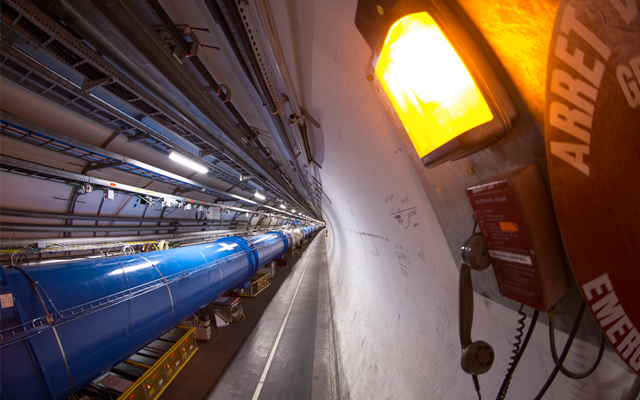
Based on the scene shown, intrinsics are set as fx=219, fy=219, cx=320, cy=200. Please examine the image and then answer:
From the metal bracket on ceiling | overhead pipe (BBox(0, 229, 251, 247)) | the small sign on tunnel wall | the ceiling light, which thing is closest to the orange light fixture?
the ceiling light

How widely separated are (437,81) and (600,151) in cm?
53

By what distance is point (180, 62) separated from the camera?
215 cm

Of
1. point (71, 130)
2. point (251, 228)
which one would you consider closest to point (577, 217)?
point (71, 130)

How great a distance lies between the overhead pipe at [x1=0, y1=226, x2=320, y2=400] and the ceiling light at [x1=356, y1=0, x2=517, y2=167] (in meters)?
3.21

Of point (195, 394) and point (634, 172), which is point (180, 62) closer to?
point (634, 172)

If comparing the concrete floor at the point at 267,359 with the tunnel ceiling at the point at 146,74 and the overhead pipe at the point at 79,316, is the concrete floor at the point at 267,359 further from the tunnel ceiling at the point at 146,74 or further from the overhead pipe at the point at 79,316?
the tunnel ceiling at the point at 146,74

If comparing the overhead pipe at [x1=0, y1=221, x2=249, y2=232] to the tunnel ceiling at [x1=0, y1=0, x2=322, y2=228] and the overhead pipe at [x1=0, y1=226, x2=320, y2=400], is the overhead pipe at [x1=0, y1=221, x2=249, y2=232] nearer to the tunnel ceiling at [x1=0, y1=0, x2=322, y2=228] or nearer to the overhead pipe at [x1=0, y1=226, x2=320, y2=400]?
the tunnel ceiling at [x1=0, y1=0, x2=322, y2=228]

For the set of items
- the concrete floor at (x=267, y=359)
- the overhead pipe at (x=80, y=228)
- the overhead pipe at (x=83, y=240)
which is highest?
A: the overhead pipe at (x=80, y=228)

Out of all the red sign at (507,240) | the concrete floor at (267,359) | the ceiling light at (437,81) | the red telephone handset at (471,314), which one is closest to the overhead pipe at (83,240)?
the concrete floor at (267,359)

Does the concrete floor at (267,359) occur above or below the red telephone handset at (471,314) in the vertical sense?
below

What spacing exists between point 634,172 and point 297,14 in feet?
6.44

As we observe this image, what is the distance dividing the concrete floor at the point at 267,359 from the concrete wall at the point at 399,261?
6.65ft

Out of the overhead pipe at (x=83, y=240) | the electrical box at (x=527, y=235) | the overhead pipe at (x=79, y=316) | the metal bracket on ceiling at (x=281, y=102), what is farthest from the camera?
the overhead pipe at (x=83, y=240)

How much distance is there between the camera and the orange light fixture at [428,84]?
80 centimetres
